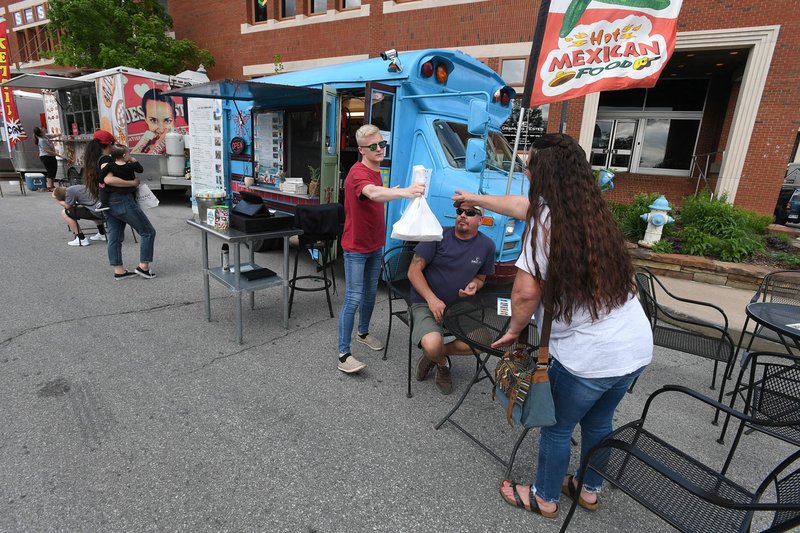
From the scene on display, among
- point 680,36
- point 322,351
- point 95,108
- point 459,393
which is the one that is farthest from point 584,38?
point 95,108

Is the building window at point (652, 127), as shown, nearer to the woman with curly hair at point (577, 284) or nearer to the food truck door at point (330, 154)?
the food truck door at point (330, 154)

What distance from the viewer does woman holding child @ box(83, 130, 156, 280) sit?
17.4 ft

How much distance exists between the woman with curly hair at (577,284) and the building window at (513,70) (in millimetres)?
11975

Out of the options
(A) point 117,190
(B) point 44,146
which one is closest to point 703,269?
(A) point 117,190

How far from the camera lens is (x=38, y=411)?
2857 millimetres

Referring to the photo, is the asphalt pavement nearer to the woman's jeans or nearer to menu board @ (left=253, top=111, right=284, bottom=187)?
the woman's jeans

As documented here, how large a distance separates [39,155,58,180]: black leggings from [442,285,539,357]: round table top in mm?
16058

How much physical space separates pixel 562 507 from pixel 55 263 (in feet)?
23.7

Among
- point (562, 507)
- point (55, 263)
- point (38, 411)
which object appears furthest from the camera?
point (55, 263)

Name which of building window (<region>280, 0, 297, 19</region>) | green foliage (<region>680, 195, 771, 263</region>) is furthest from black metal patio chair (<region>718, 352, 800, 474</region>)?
building window (<region>280, 0, 297, 19</region>)

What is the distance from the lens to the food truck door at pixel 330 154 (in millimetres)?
5651

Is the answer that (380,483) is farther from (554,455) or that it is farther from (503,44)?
(503,44)

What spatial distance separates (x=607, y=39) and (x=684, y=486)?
3.72 meters

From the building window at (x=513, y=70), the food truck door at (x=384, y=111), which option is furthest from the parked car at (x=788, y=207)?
the food truck door at (x=384, y=111)
